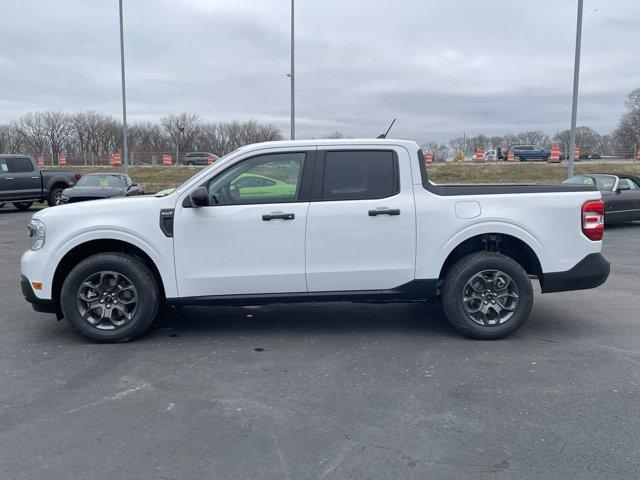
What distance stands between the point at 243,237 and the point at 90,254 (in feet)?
5.19

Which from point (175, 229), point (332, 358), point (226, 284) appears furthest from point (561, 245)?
point (175, 229)

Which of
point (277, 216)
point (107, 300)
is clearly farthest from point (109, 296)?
point (277, 216)

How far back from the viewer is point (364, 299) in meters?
5.52

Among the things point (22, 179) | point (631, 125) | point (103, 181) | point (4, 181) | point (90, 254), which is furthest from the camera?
point (631, 125)

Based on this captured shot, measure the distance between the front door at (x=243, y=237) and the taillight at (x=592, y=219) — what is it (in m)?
2.66

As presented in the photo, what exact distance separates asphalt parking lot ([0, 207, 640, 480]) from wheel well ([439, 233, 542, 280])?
66cm

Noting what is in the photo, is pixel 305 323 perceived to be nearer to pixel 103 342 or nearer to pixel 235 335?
pixel 235 335

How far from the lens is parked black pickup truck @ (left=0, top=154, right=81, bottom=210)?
19891 millimetres

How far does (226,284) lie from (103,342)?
50.4 inches

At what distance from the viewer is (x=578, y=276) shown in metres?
5.58

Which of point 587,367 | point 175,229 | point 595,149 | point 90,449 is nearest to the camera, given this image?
point 90,449

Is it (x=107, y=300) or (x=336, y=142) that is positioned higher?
(x=336, y=142)

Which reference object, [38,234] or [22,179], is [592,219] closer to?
[38,234]

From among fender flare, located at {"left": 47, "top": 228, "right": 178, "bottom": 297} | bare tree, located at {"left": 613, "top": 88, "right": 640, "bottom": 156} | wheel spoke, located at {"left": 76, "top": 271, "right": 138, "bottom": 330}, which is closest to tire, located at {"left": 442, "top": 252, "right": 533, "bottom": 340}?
fender flare, located at {"left": 47, "top": 228, "right": 178, "bottom": 297}
